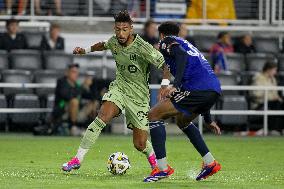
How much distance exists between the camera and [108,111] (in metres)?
14.0

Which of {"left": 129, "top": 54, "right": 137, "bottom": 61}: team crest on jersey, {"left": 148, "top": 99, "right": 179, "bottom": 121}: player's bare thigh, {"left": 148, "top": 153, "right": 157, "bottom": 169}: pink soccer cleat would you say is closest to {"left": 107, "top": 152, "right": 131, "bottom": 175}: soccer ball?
{"left": 148, "top": 153, "right": 157, "bottom": 169}: pink soccer cleat

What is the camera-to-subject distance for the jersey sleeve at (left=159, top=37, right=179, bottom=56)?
12969mm

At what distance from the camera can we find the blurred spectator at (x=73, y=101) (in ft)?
71.7

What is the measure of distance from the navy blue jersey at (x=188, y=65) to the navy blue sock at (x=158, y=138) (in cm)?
57

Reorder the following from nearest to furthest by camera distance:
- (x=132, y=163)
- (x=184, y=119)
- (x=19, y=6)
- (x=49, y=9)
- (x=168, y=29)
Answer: (x=168, y=29) < (x=184, y=119) < (x=132, y=163) < (x=19, y=6) < (x=49, y=9)

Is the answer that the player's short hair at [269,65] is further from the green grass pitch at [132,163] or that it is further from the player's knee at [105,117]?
the player's knee at [105,117]

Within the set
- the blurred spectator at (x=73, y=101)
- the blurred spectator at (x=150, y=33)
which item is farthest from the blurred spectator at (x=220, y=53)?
the blurred spectator at (x=73, y=101)

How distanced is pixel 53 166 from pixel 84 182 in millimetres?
2584

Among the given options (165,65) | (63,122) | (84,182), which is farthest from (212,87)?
(63,122)

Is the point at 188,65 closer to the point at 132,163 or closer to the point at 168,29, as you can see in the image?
the point at 168,29

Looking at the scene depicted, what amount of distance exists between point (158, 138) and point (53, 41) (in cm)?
1105

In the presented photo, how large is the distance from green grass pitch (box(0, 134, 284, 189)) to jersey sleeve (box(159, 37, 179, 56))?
162 centimetres

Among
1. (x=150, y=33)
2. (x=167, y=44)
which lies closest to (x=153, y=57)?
(x=167, y=44)

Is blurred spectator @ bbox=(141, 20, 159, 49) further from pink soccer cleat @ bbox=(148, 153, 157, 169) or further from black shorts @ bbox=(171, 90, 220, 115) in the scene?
black shorts @ bbox=(171, 90, 220, 115)
